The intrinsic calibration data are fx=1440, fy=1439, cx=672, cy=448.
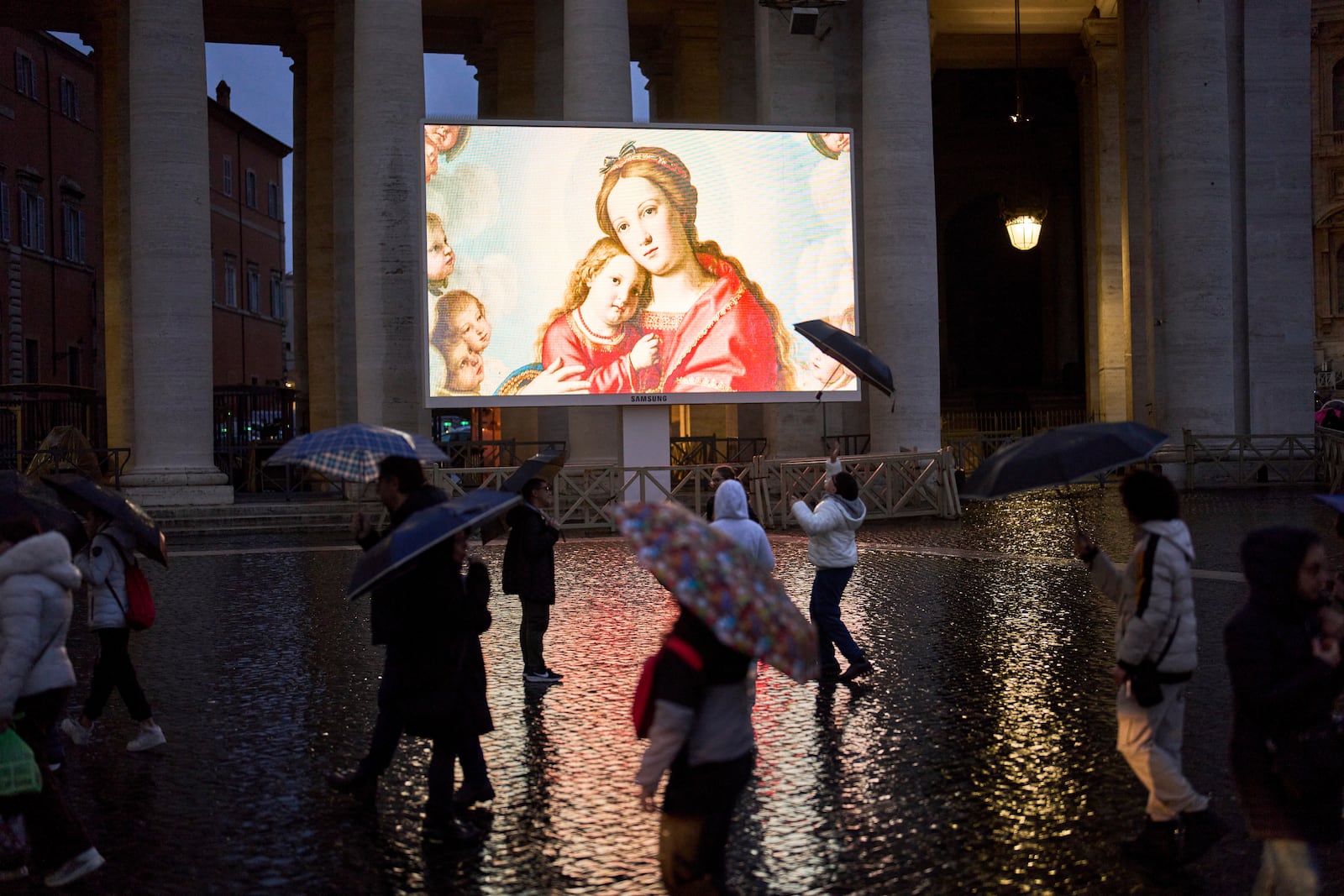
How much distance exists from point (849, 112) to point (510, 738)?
73.1ft

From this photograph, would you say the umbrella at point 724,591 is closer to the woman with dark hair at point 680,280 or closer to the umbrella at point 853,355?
the umbrella at point 853,355

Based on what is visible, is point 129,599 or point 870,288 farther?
point 870,288

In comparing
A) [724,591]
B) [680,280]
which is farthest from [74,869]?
[680,280]

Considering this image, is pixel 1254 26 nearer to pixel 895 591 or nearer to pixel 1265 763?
pixel 895 591

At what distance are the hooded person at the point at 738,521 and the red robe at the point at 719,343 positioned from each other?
1457cm

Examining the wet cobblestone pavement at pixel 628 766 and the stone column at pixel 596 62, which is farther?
the stone column at pixel 596 62

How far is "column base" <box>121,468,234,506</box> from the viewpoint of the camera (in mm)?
23562

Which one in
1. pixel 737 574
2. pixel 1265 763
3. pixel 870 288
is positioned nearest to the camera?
pixel 737 574

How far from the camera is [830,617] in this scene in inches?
368

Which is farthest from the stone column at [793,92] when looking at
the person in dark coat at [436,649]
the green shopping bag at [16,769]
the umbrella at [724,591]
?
the umbrella at [724,591]

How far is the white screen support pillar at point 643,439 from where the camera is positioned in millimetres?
22781

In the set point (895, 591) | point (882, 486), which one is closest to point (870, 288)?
point (882, 486)

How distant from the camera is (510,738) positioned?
25.7 feet

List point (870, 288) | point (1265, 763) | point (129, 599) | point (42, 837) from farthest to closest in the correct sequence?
point (870, 288) → point (129, 599) → point (42, 837) → point (1265, 763)
